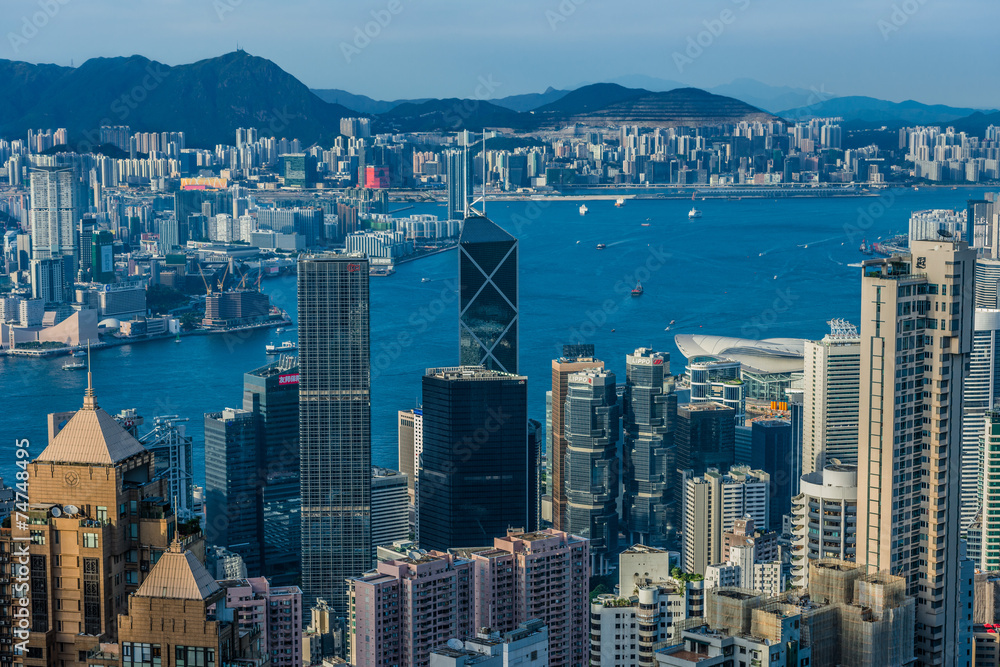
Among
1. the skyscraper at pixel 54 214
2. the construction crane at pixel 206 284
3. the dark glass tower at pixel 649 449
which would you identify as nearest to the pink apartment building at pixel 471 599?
the dark glass tower at pixel 649 449

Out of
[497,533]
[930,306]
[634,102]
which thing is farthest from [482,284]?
[634,102]

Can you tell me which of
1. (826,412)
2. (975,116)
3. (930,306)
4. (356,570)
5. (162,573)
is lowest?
(356,570)

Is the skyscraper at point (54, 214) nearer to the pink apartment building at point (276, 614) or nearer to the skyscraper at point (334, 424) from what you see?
the skyscraper at point (334, 424)

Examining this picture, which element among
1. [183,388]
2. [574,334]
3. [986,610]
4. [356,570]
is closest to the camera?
[986,610]

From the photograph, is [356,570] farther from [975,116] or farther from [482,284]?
[975,116]

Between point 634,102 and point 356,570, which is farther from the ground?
point 634,102

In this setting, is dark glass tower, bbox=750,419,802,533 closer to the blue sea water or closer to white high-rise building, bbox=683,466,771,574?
white high-rise building, bbox=683,466,771,574
